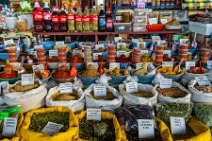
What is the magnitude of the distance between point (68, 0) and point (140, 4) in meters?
2.48

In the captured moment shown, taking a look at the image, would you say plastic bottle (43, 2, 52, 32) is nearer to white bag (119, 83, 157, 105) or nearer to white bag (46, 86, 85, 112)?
white bag (46, 86, 85, 112)

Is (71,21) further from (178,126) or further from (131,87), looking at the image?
(178,126)

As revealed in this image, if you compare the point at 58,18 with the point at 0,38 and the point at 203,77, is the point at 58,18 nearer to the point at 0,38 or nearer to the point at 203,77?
the point at 0,38

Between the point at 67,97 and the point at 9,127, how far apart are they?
16.1 inches

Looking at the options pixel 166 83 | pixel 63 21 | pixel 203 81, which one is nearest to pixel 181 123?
pixel 166 83

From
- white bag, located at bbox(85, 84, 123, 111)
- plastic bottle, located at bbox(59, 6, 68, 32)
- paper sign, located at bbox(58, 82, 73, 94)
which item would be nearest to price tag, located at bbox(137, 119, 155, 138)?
white bag, located at bbox(85, 84, 123, 111)

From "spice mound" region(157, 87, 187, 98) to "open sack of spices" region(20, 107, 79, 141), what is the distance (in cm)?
68

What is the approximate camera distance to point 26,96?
1.58 meters

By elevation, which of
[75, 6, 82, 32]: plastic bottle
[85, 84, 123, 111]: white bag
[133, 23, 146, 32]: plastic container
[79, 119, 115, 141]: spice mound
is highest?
[75, 6, 82, 32]: plastic bottle

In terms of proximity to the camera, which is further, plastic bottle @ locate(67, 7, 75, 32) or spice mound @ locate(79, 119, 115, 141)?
plastic bottle @ locate(67, 7, 75, 32)

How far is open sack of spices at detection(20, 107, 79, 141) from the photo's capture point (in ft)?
4.06

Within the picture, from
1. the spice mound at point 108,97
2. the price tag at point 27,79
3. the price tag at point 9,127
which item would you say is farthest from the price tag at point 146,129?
the price tag at point 27,79

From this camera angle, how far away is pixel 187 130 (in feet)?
4.73

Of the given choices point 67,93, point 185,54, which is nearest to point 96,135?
point 67,93
